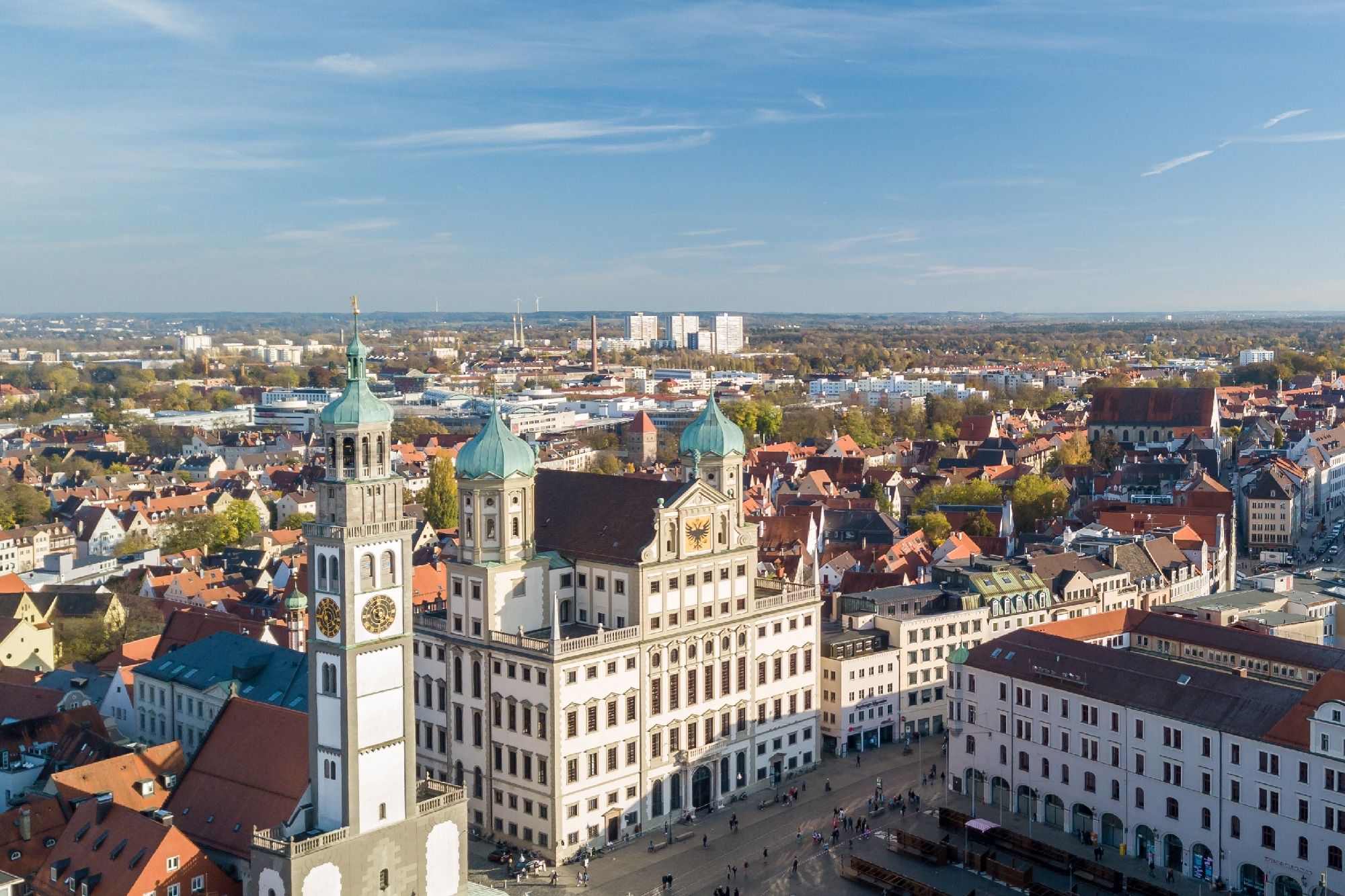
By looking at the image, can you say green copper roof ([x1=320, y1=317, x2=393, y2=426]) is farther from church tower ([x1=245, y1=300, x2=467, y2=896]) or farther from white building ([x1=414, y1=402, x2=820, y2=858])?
white building ([x1=414, y1=402, x2=820, y2=858])

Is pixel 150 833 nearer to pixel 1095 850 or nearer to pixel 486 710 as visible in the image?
pixel 486 710

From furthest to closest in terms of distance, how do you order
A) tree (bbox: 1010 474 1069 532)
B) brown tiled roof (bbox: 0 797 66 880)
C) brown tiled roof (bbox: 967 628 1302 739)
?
tree (bbox: 1010 474 1069 532)
brown tiled roof (bbox: 967 628 1302 739)
brown tiled roof (bbox: 0 797 66 880)

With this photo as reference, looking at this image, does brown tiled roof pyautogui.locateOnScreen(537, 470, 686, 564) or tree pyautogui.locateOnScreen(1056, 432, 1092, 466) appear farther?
tree pyautogui.locateOnScreen(1056, 432, 1092, 466)

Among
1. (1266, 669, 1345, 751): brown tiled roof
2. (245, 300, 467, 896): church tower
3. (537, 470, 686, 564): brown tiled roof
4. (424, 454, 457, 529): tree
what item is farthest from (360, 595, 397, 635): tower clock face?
(424, 454, 457, 529): tree

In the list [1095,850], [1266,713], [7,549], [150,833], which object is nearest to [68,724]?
[150,833]

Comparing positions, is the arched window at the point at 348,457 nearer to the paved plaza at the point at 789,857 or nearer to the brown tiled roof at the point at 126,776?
the brown tiled roof at the point at 126,776

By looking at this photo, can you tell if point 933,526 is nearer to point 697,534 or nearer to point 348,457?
point 697,534

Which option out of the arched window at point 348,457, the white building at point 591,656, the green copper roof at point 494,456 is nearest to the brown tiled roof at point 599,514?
the white building at point 591,656

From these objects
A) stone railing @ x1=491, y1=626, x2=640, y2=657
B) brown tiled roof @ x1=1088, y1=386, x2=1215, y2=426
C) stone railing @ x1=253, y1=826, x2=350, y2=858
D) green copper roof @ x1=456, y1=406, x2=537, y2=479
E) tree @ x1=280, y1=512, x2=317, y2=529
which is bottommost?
tree @ x1=280, y1=512, x2=317, y2=529
